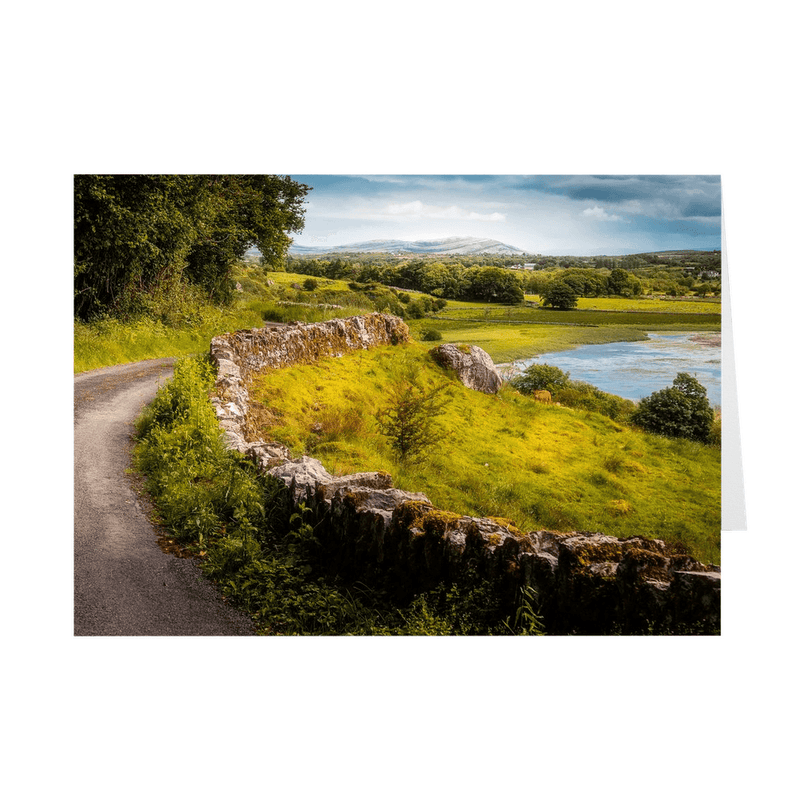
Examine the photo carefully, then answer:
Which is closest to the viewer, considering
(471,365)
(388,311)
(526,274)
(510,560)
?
(510,560)

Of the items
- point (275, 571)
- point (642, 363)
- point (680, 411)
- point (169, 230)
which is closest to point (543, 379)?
point (642, 363)

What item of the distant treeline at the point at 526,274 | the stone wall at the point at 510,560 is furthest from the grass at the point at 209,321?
the stone wall at the point at 510,560

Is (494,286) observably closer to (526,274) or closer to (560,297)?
(526,274)

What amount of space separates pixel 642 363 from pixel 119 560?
540cm

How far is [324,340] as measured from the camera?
7.93m

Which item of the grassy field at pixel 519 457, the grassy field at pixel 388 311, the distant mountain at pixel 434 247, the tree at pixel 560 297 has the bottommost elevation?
the grassy field at pixel 519 457

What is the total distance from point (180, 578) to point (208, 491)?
0.89 meters

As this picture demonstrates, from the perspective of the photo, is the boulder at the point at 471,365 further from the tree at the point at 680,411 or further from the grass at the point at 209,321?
the tree at the point at 680,411

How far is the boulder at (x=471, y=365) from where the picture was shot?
23.8ft

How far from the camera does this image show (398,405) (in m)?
7.13

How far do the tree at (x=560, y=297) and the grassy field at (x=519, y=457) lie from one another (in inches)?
46.5

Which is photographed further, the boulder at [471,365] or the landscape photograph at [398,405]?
the boulder at [471,365]

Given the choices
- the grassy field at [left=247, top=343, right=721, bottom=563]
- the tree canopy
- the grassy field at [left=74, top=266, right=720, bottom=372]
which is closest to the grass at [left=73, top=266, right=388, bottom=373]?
the grassy field at [left=74, top=266, right=720, bottom=372]

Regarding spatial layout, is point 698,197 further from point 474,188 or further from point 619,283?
point 474,188
